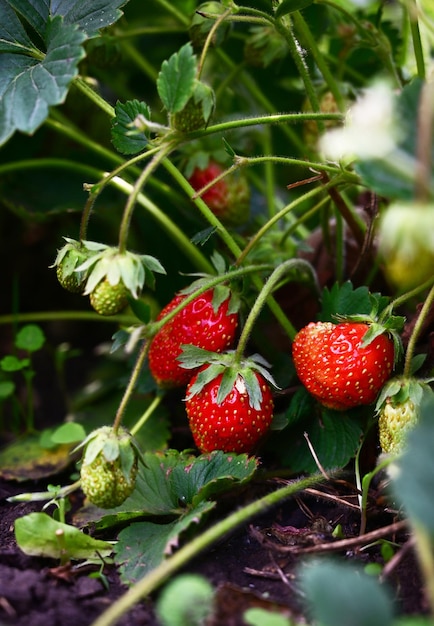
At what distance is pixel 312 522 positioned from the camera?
959mm

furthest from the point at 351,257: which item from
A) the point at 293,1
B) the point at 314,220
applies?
the point at 293,1

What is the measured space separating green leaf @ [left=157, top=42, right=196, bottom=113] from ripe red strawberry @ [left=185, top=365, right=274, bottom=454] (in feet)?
1.14

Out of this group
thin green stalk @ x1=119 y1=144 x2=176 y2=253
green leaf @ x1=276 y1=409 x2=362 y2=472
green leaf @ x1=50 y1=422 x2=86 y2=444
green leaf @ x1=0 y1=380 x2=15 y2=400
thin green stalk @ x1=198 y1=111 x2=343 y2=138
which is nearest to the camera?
thin green stalk @ x1=119 y1=144 x2=176 y2=253

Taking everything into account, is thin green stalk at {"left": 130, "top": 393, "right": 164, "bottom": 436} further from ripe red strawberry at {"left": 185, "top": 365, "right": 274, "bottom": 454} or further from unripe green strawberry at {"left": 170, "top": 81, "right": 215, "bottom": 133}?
unripe green strawberry at {"left": 170, "top": 81, "right": 215, "bottom": 133}

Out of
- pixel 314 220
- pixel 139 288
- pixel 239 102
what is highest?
pixel 139 288

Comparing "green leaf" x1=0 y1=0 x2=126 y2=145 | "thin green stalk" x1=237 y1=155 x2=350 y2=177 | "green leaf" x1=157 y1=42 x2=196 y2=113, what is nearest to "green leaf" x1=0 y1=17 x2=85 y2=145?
"green leaf" x1=0 y1=0 x2=126 y2=145

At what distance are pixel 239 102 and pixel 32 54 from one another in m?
0.73

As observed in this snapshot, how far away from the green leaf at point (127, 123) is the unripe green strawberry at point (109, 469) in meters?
0.37

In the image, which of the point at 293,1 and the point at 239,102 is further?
the point at 239,102

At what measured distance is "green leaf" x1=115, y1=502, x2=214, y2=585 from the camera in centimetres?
84

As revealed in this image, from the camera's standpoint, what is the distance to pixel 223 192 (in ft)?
4.49

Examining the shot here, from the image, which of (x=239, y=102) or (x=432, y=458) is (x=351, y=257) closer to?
(x=239, y=102)

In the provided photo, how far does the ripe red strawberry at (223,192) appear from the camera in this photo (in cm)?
137

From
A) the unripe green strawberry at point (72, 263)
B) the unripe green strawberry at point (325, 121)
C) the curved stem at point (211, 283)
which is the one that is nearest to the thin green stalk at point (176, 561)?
the curved stem at point (211, 283)
